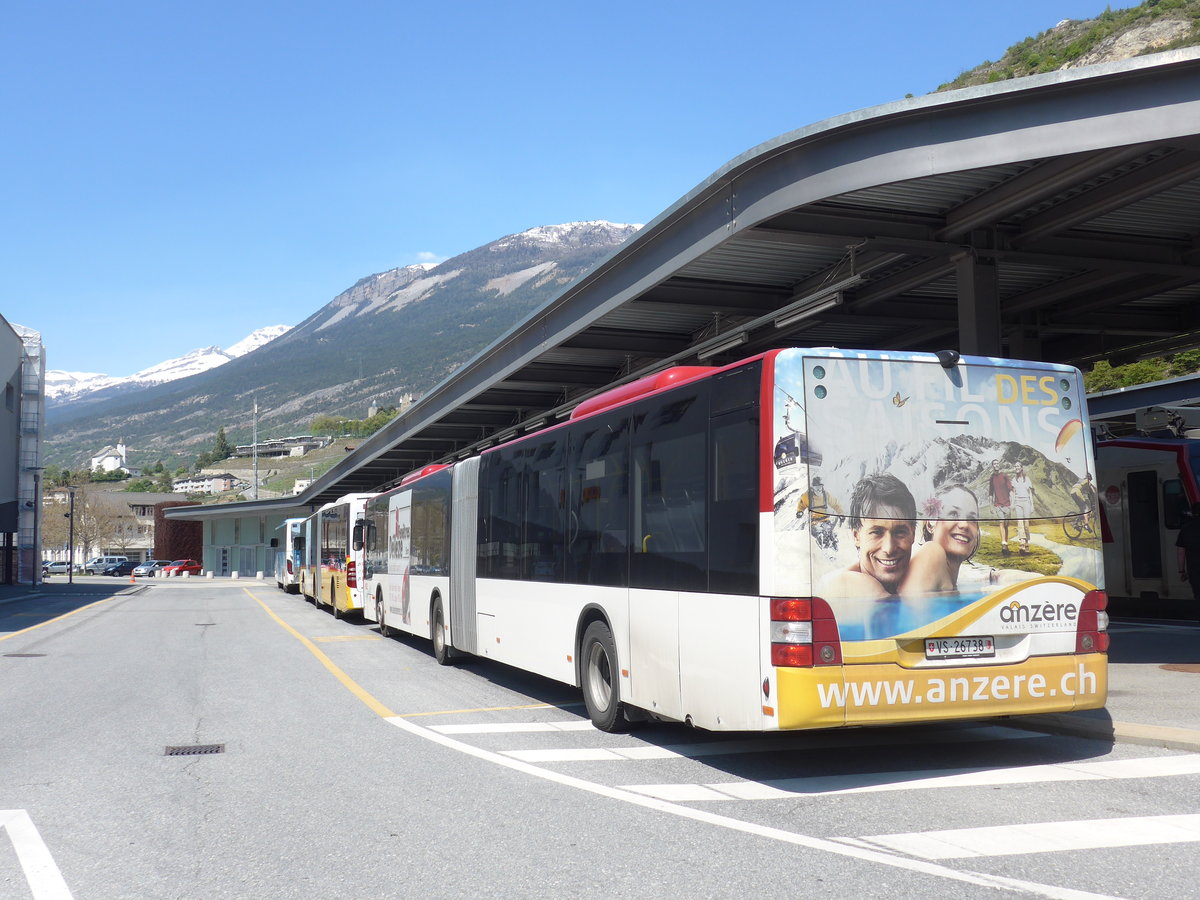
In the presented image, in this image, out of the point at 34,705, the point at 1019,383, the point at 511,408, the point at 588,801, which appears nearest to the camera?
the point at 588,801

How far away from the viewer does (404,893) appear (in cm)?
515

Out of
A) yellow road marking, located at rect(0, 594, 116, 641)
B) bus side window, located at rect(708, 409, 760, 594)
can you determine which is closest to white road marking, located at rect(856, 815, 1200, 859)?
bus side window, located at rect(708, 409, 760, 594)

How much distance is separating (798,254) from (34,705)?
426 inches

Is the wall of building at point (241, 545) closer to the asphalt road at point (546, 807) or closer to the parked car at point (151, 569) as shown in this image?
the parked car at point (151, 569)

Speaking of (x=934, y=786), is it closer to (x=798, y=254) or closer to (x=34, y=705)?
(x=798, y=254)

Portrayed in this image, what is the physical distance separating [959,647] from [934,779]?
0.98 metres

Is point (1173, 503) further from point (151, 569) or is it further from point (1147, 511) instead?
point (151, 569)

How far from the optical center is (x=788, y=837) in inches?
238

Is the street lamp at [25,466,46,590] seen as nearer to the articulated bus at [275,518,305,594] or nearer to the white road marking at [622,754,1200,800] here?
the articulated bus at [275,518,305,594]

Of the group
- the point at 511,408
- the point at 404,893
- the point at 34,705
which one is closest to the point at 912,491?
the point at 404,893

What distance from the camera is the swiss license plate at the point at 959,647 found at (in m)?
7.34

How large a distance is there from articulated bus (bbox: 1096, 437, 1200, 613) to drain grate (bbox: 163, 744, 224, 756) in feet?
56.0

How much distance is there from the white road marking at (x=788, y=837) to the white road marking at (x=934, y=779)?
0.28m

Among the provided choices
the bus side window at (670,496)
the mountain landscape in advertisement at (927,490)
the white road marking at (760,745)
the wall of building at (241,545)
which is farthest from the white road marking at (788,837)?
the wall of building at (241,545)
